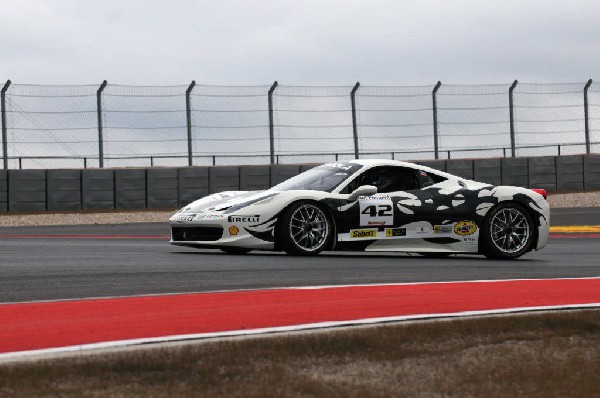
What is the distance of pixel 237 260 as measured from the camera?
1238cm

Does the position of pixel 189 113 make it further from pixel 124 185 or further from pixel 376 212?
pixel 376 212

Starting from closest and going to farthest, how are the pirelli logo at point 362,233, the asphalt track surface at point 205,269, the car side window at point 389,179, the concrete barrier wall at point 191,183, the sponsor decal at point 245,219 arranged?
the asphalt track surface at point 205,269
the sponsor decal at point 245,219
the pirelli logo at point 362,233
the car side window at point 389,179
the concrete barrier wall at point 191,183

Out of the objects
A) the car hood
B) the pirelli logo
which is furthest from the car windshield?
the pirelli logo

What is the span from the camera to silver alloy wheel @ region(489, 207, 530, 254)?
13766 millimetres

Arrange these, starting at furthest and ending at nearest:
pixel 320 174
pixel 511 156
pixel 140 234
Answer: pixel 511 156 < pixel 140 234 < pixel 320 174

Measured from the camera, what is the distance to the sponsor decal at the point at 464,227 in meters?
13.7

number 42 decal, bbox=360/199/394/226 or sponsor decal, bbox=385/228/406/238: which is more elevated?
number 42 decal, bbox=360/199/394/226

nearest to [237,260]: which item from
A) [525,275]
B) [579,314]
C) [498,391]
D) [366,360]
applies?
[525,275]

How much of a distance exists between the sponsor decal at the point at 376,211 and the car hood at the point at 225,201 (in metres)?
1.13

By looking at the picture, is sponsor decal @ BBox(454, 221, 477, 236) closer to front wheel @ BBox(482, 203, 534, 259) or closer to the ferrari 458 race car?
the ferrari 458 race car

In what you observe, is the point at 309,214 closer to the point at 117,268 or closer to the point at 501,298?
the point at 117,268

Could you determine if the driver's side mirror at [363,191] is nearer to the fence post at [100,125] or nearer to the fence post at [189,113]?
the fence post at [100,125]

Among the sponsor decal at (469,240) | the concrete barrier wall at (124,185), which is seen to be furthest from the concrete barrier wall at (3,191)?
the sponsor decal at (469,240)

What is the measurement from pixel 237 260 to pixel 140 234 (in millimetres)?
8674
